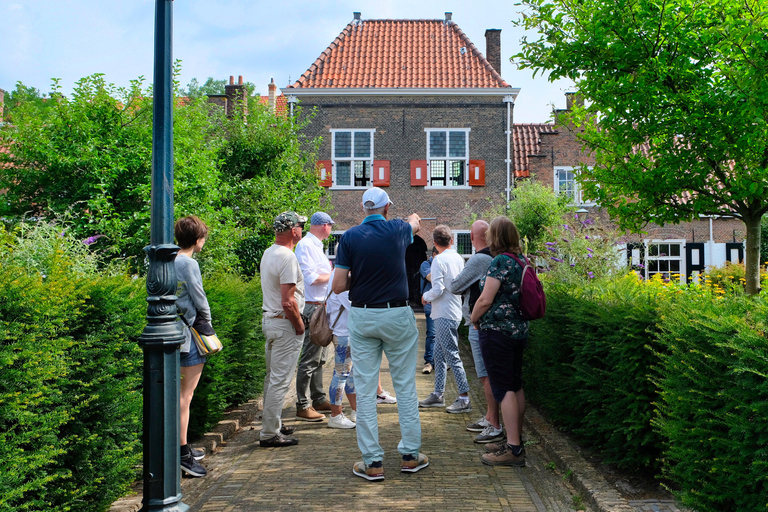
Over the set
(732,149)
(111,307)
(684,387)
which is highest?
(732,149)

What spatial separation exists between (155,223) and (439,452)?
3.17m

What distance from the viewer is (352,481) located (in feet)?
14.9

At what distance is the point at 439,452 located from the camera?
5.26 m

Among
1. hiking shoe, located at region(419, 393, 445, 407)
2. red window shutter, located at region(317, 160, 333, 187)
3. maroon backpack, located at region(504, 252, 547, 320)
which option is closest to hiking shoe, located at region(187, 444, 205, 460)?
hiking shoe, located at region(419, 393, 445, 407)

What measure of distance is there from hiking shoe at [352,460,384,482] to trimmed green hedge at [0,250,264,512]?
1.56 m

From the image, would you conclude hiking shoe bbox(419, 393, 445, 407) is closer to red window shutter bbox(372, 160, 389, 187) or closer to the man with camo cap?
the man with camo cap

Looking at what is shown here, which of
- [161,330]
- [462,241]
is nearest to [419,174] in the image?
[462,241]

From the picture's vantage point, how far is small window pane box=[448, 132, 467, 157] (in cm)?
2319

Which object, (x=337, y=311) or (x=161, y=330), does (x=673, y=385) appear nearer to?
(x=161, y=330)

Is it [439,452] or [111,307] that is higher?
[111,307]

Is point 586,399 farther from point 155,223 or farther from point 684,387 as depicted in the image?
point 155,223

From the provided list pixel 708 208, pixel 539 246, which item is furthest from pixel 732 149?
pixel 539 246

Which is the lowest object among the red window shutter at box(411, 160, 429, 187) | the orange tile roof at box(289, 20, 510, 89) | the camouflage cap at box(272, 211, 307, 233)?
the camouflage cap at box(272, 211, 307, 233)

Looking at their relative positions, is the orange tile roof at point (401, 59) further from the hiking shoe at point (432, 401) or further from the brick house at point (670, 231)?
the hiking shoe at point (432, 401)
